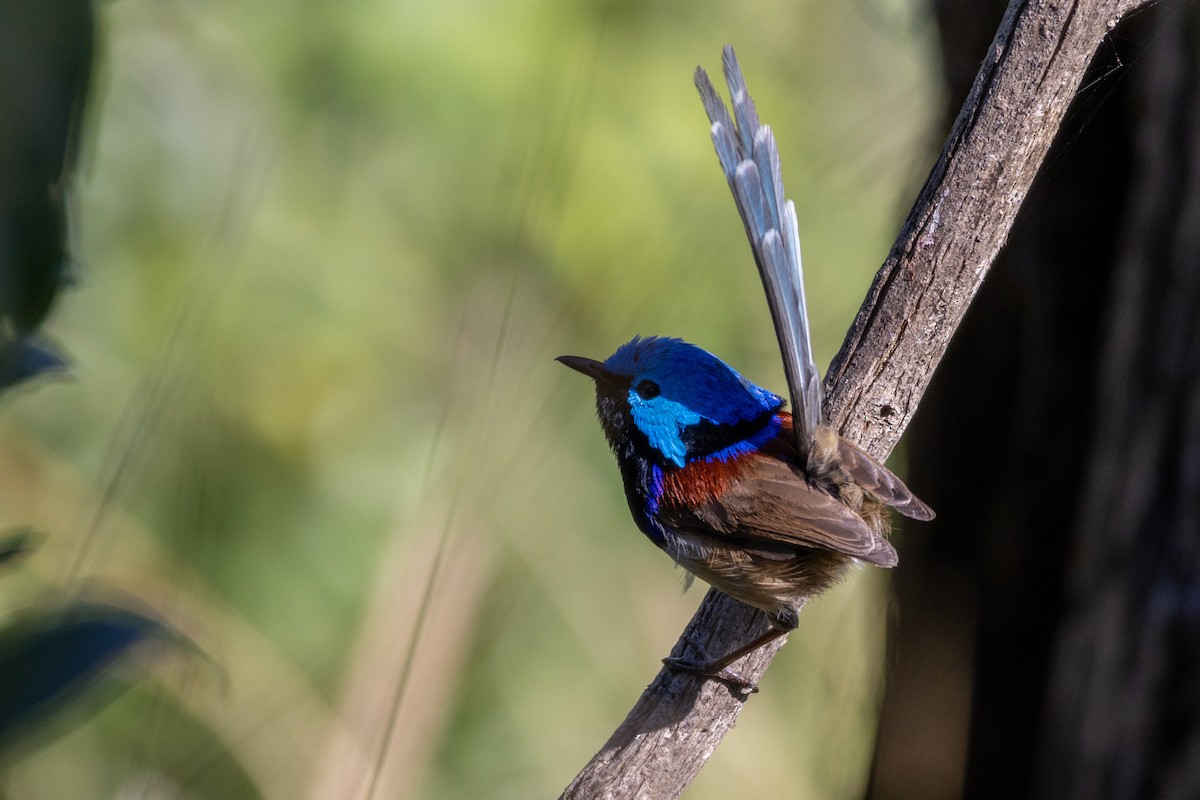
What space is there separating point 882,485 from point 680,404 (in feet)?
1.85

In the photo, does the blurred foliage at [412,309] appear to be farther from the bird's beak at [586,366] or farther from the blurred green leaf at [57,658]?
the blurred green leaf at [57,658]

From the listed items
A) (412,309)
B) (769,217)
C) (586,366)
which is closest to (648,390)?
(586,366)

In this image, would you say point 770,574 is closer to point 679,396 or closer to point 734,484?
point 734,484

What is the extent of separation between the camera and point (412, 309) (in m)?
4.27

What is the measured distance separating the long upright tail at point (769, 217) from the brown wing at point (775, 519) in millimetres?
305

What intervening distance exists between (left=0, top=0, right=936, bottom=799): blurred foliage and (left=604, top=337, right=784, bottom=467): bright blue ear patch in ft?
1.58

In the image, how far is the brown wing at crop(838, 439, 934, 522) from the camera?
231cm

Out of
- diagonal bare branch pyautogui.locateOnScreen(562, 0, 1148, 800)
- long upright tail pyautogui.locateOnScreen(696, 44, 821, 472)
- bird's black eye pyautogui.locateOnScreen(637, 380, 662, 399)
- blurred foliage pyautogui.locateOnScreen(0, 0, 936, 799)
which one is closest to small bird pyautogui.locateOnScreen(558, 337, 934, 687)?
bird's black eye pyautogui.locateOnScreen(637, 380, 662, 399)

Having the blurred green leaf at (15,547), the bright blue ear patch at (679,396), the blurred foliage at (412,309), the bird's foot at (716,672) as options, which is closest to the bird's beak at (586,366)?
the bright blue ear patch at (679,396)

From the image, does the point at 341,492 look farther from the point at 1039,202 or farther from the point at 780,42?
the point at 1039,202

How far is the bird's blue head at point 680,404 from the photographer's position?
2605 millimetres

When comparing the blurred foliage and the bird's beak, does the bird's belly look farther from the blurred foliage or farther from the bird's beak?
the blurred foliage

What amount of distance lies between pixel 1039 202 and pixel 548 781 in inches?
114

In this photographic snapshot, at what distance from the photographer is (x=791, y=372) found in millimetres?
2211
